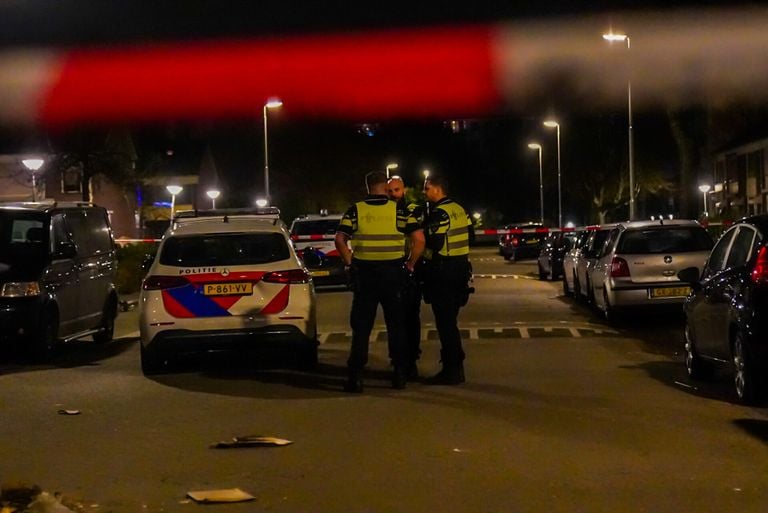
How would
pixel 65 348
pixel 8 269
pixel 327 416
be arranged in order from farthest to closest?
pixel 65 348
pixel 8 269
pixel 327 416

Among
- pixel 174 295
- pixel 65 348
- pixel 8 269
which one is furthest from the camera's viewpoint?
pixel 65 348

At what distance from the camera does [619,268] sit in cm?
1897

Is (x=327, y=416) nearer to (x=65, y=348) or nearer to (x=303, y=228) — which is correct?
(x=65, y=348)

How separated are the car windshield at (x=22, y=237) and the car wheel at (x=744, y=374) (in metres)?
8.21

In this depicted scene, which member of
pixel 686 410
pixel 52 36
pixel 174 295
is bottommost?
pixel 686 410

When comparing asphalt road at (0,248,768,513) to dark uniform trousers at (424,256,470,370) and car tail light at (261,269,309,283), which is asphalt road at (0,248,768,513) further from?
car tail light at (261,269,309,283)

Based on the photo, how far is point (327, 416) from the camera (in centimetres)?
1021

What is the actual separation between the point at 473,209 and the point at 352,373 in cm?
8981

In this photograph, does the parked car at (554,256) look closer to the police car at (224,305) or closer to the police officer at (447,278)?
the police car at (224,305)

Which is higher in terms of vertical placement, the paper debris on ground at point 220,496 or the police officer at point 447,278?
the police officer at point 447,278

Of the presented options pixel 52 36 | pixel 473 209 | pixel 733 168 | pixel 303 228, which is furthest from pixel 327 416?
pixel 473 209

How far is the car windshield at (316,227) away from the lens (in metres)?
29.5

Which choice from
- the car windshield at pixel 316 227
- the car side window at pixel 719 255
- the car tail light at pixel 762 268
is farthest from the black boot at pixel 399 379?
the car windshield at pixel 316 227

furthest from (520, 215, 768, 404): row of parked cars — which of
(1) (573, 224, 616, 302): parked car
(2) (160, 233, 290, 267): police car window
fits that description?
(2) (160, 233, 290, 267): police car window
